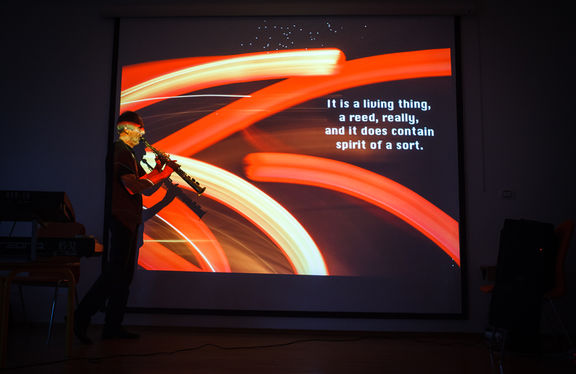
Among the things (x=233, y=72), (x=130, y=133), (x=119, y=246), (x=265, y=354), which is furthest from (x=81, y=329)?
(x=233, y=72)

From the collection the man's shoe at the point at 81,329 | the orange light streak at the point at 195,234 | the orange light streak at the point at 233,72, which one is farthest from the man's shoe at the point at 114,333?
the orange light streak at the point at 233,72

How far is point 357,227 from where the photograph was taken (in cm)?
368

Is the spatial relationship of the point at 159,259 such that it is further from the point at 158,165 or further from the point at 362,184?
the point at 362,184

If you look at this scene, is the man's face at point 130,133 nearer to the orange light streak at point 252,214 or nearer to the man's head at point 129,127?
the man's head at point 129,127

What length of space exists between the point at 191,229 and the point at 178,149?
69cm

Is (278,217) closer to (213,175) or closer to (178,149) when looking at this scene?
(213,175)

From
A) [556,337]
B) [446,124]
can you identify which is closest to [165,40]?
[446,124]

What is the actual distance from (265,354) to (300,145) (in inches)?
68.6

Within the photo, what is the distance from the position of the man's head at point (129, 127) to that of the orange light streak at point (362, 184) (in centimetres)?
92

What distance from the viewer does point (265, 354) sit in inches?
109

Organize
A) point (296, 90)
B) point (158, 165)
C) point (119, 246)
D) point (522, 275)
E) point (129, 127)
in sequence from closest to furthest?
1. point (522, 275)
2. point (119, 246)
3. point (129, 127)
4. point (158, 165)
5. point (296, 90)

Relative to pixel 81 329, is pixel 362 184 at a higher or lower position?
higher

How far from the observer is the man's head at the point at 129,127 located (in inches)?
128

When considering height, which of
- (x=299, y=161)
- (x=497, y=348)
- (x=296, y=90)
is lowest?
(x=497, y=348)
